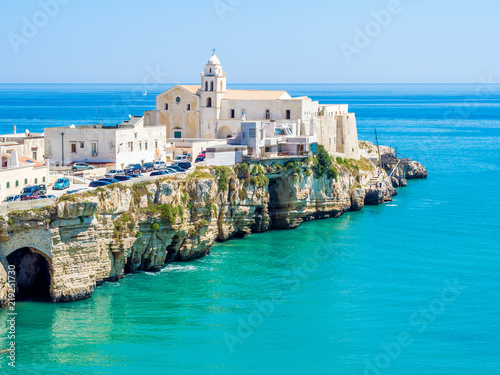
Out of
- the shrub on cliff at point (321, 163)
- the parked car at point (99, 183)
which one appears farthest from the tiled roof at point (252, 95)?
the parked car at point (99, 183)

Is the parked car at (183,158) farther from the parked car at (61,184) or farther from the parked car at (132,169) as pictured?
the parked car at (61,184)

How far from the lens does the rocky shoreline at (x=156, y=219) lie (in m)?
43.6

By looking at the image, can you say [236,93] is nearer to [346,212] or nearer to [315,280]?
[346,212]

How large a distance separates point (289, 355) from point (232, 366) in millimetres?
3275

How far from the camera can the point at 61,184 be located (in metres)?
53.4

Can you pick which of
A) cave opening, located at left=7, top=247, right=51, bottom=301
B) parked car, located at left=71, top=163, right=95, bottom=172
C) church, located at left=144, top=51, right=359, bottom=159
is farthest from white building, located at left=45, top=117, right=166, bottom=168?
cave opening, located at left=7, top=247, right=51, bottom=301

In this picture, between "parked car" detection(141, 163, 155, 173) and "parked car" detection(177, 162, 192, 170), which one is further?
"parked car" detection(141, 163, 155, 173)

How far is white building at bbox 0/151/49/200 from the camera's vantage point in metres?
49.9

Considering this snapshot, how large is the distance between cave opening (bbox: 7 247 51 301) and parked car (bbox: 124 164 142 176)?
14.9m

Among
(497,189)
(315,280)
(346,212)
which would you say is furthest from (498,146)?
(315,280)

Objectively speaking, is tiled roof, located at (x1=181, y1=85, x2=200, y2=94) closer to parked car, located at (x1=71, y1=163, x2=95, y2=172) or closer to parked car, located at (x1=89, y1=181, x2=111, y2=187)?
parked car, located at (x1=71, y1=163, x2=95, y2=172)

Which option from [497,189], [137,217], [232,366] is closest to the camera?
[232,366]

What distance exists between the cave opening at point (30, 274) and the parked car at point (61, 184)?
8.22 m

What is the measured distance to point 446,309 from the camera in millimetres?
45500
